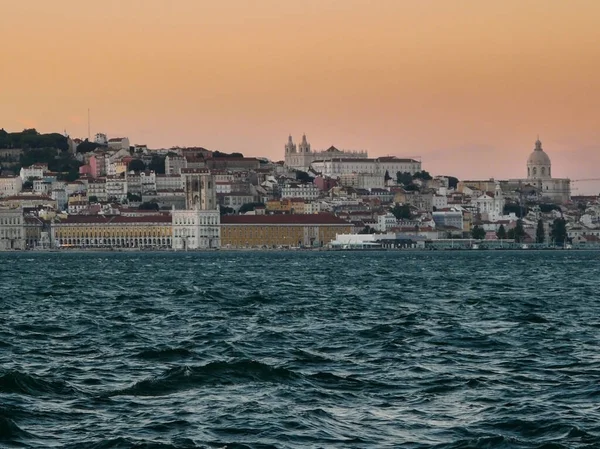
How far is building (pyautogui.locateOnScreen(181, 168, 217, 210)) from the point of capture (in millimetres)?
130625

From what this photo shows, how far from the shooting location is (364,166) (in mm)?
178250

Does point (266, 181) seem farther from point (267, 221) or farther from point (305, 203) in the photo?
point (267, 221)

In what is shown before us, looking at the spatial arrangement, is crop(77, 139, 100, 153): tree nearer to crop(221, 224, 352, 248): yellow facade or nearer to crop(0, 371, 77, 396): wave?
crop(221, 224, 352, 248): yellow facade

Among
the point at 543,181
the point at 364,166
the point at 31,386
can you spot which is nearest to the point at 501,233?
the point at 364,166

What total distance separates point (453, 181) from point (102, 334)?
171 meters

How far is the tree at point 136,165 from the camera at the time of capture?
6407 inches

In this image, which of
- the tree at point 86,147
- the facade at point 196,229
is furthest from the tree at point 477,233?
the tree at point 86,147

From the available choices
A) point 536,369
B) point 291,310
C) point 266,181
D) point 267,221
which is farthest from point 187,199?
point 536,369

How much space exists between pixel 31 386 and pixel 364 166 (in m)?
164

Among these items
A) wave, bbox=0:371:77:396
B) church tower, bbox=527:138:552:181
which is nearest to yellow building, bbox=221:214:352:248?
church tower, bbox=527:138:552:181

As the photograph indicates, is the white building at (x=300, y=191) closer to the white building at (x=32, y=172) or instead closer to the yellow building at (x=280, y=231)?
the white building at (x=32, y=172)

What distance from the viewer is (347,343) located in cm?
1878

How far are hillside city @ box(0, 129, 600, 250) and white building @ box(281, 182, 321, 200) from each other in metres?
0.10

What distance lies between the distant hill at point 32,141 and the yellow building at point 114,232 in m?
51.1
